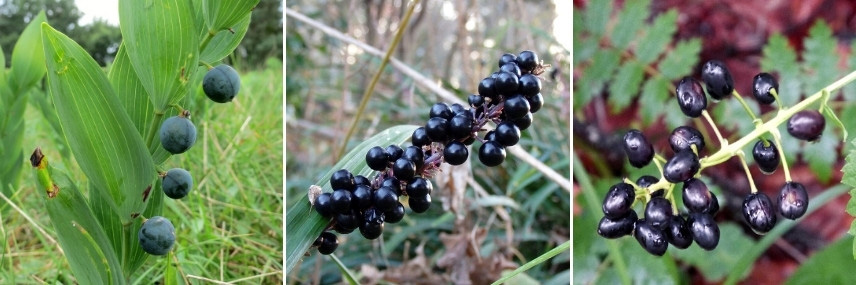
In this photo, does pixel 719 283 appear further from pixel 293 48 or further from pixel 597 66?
pixel 293 48

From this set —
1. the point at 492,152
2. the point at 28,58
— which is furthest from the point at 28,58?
the point at 492,152

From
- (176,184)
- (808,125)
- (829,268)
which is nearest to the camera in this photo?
(808,125)

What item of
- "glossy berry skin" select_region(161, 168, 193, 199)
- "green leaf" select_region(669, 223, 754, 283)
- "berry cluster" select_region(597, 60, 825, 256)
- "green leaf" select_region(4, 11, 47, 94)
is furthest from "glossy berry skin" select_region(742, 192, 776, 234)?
"green leaf" select_region(4, 11, 47, 94)

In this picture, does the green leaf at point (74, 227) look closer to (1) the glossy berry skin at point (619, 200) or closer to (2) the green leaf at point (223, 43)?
(2) the green leaf at point (223, 43)

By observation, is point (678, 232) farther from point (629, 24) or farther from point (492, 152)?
point (629, 24)

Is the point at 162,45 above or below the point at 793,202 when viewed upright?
above

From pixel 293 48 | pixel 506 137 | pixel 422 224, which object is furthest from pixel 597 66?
pixel 293 48
